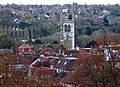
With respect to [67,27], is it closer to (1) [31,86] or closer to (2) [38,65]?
(2) [38,65]

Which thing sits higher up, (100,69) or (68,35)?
(68,35)

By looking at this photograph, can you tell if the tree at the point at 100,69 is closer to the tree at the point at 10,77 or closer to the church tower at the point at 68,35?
the tree at the point at 10,77

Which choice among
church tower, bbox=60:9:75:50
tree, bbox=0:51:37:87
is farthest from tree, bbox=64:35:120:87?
church tower, bbox=60:9:75:50

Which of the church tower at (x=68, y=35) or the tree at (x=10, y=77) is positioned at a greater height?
the church tower at (x=68, y=35)

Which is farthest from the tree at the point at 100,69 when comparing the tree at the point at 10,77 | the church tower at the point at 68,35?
the church tower at the point at 68,35

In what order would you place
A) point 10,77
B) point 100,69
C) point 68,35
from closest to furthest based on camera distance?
1. point 100,69
2. point 10,77
3. point 68,35

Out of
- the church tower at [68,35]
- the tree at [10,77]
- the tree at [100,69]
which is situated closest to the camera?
the tree at [100,69]

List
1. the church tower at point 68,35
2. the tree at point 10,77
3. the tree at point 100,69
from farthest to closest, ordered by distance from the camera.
A: the church tower at point 68,35 → the tree at point 10,77 → the tree at point 100,69

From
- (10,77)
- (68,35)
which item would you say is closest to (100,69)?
(10,77)

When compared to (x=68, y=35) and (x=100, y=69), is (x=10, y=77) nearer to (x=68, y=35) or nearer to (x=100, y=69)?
(x=100, y=69)

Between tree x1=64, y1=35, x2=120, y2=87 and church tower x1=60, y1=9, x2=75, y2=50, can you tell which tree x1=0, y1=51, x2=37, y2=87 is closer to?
tree x1=64, y1=35, x2=120, y2=87

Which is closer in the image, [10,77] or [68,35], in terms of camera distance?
[10,77]

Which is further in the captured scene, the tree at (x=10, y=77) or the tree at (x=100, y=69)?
the tree at (x=10, y=77)

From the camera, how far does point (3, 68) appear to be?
14.2 m
